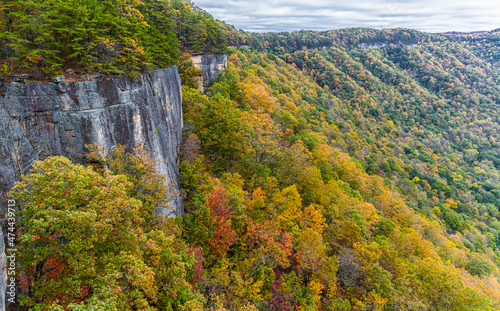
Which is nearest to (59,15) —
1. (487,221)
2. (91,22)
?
(91,22)

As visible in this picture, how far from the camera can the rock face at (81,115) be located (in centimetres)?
1487

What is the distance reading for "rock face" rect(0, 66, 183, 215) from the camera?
14867 millimetres

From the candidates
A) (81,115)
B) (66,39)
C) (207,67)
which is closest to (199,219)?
(81,115)

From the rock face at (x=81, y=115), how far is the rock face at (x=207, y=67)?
31246mm

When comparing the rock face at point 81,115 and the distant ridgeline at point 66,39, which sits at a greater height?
the distant ridgeline at point 66,39

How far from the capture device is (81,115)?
1653cm

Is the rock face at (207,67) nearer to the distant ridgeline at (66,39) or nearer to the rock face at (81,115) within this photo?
the distant ridgeline at (66,39)

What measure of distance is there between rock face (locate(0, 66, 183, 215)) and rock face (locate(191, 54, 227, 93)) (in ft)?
103

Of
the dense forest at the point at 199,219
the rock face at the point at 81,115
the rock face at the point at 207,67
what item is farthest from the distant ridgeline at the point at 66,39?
the rock face at the point at 207,67

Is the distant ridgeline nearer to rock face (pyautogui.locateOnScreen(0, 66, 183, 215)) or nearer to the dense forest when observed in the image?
the dense forest

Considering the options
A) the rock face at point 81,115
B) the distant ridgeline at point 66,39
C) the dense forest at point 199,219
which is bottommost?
the dense forest at point 199,219

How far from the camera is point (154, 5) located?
3409cm

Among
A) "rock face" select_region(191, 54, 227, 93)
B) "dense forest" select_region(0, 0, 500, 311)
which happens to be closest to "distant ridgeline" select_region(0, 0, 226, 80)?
"dense forest" select_region(0, 0, 500, 311)

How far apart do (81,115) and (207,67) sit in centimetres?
4042
